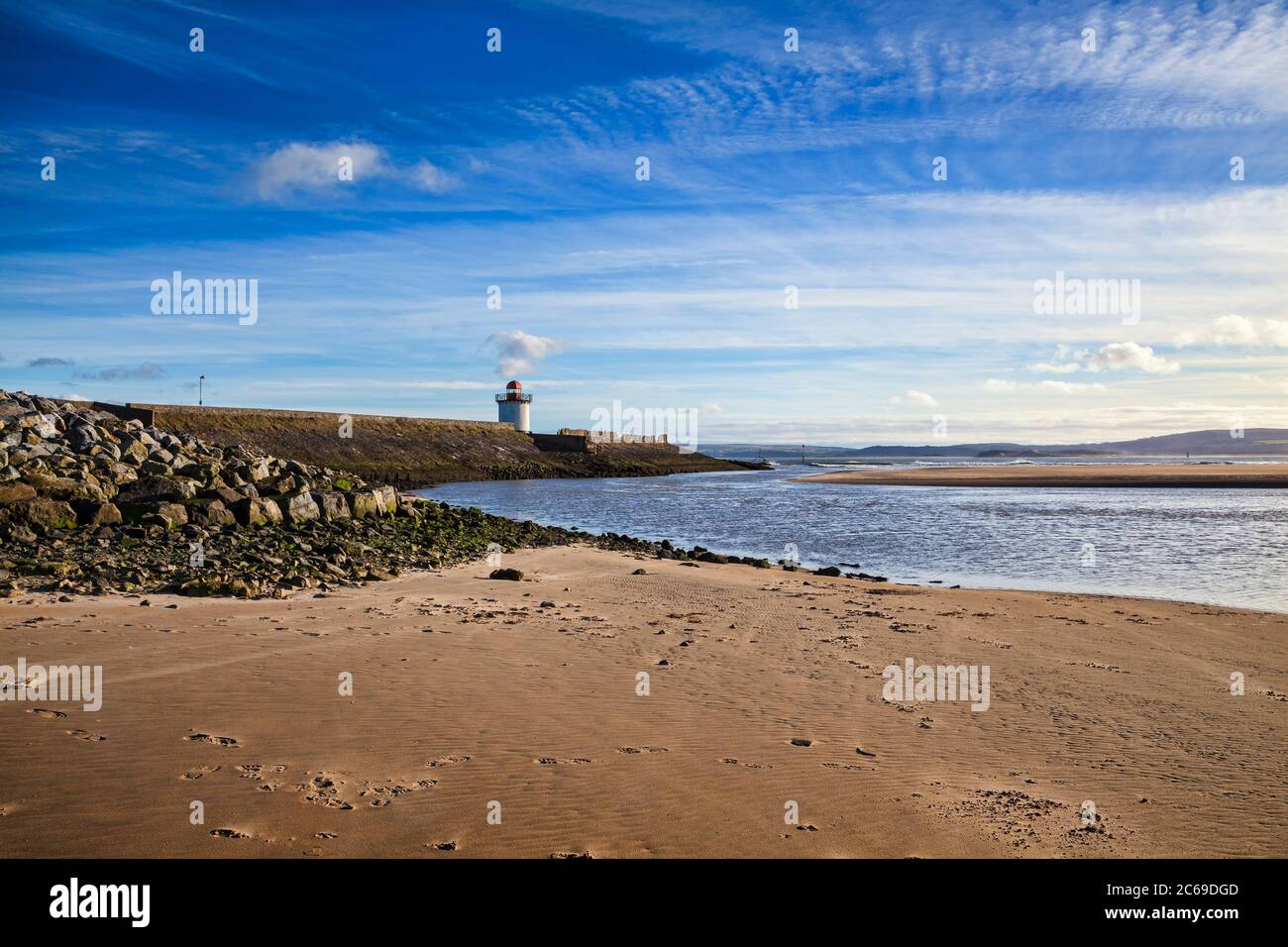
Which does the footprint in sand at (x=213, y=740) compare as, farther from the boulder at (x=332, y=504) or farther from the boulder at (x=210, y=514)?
the boulder at (x=332, y=504)

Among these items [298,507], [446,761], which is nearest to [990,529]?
[298,507]

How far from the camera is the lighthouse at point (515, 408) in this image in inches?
3467

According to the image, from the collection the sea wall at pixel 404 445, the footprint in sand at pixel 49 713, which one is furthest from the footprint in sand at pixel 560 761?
the sea wall at pixel 404 445

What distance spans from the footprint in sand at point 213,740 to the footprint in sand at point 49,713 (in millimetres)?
1276

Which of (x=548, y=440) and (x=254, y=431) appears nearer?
(x=254, y=431)

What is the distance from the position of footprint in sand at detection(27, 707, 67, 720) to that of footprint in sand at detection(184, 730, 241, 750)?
128 cm

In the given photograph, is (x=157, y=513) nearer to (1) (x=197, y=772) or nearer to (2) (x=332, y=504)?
(2) (x=332, y=504)

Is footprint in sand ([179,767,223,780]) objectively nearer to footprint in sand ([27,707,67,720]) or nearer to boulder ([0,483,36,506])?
footprint in sand ([27,707,67,720])

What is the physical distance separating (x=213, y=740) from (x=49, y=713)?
1.73 meters

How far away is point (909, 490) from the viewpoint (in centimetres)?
5341
